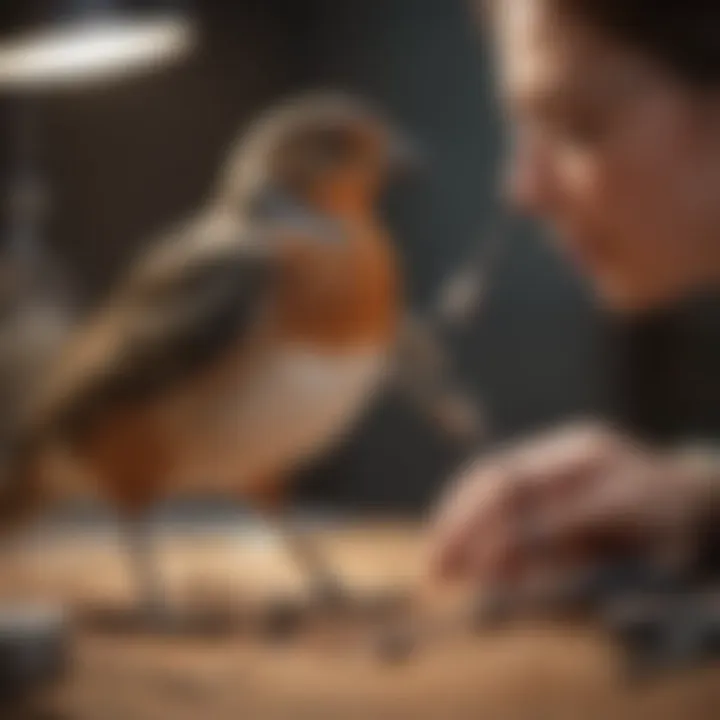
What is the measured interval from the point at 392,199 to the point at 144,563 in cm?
21

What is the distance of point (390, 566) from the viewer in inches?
26.3

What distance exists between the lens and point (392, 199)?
2.21 ft

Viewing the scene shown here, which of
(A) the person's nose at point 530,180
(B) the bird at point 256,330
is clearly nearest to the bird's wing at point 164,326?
(B) the bird at point 256,330

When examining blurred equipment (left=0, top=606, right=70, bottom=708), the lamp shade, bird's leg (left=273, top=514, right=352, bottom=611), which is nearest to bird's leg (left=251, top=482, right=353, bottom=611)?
bird's leg (left=273, top=514, right=352, bottom=611)

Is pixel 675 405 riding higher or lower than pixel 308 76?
lower

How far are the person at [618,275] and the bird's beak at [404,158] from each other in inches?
1.7

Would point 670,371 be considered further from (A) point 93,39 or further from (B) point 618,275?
(A) point 93,39

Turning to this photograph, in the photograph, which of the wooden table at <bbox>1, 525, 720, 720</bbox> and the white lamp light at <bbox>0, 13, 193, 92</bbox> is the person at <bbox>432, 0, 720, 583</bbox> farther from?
the white lamp light at <bbox>0, 13, 193, 92</bbox>

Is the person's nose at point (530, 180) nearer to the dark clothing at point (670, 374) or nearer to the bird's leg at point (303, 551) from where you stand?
the dark clothing at point (670, 374)

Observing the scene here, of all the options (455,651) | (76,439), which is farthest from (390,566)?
(76,439)

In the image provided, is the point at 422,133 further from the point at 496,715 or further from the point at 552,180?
the point at 496,715

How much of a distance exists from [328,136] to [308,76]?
0.03 meters

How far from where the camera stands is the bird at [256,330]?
667mm

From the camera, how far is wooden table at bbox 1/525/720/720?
2.09 feet
